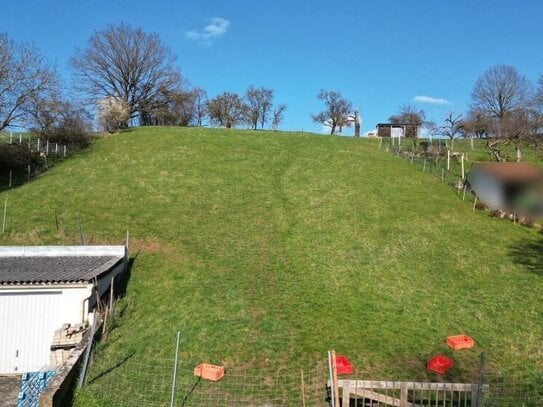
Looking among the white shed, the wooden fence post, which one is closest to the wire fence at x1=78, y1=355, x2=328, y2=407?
the wooden fence post

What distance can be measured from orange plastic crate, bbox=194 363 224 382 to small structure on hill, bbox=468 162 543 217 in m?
21.3

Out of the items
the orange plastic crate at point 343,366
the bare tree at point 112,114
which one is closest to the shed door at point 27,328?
the orange plastic crate at point 343,366

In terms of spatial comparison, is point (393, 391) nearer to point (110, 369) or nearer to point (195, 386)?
point (195, 386)

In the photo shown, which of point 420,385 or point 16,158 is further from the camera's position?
point 16,158

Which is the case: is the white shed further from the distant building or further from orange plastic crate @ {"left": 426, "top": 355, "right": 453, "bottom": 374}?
the distant building

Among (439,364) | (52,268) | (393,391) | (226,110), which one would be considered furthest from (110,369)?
(226,110)

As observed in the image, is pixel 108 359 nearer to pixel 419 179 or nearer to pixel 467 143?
pixel 419 179

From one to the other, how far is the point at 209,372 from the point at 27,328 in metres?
7.89

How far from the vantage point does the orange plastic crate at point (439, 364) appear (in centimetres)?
1493

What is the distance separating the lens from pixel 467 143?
63281 millimetres

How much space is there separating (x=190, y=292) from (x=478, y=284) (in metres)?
12.8

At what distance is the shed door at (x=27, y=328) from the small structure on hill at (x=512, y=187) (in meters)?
25.4

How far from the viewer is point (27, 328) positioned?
1795cm

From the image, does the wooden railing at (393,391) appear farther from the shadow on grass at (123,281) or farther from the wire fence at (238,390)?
the shadow on grass at (123,281)
